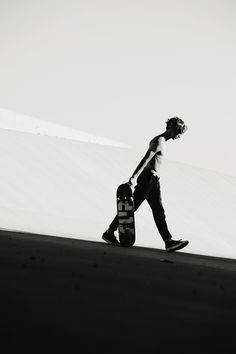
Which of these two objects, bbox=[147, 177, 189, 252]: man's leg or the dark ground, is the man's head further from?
the dark ground

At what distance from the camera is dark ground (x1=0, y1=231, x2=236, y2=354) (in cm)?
263

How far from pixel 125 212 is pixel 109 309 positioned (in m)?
5.84

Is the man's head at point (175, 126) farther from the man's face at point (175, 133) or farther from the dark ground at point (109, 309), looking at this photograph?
the dark ground at point (109, 309)

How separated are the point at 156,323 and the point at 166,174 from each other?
132 feet

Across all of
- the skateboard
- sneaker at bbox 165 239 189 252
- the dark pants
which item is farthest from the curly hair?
sneaker at bbox 165 239 189 252

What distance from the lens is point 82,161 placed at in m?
35.2

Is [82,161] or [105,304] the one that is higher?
[82,161]

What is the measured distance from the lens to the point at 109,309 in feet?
11.0

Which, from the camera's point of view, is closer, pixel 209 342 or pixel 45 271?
pixel 209 342

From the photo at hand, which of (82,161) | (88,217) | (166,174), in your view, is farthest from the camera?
(166,174)

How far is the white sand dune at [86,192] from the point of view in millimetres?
17797

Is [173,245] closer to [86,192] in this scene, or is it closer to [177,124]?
[177,124]

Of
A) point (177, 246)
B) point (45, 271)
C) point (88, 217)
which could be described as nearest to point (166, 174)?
point (88, 217)

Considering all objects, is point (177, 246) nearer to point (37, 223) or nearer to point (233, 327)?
point (233, 327)
